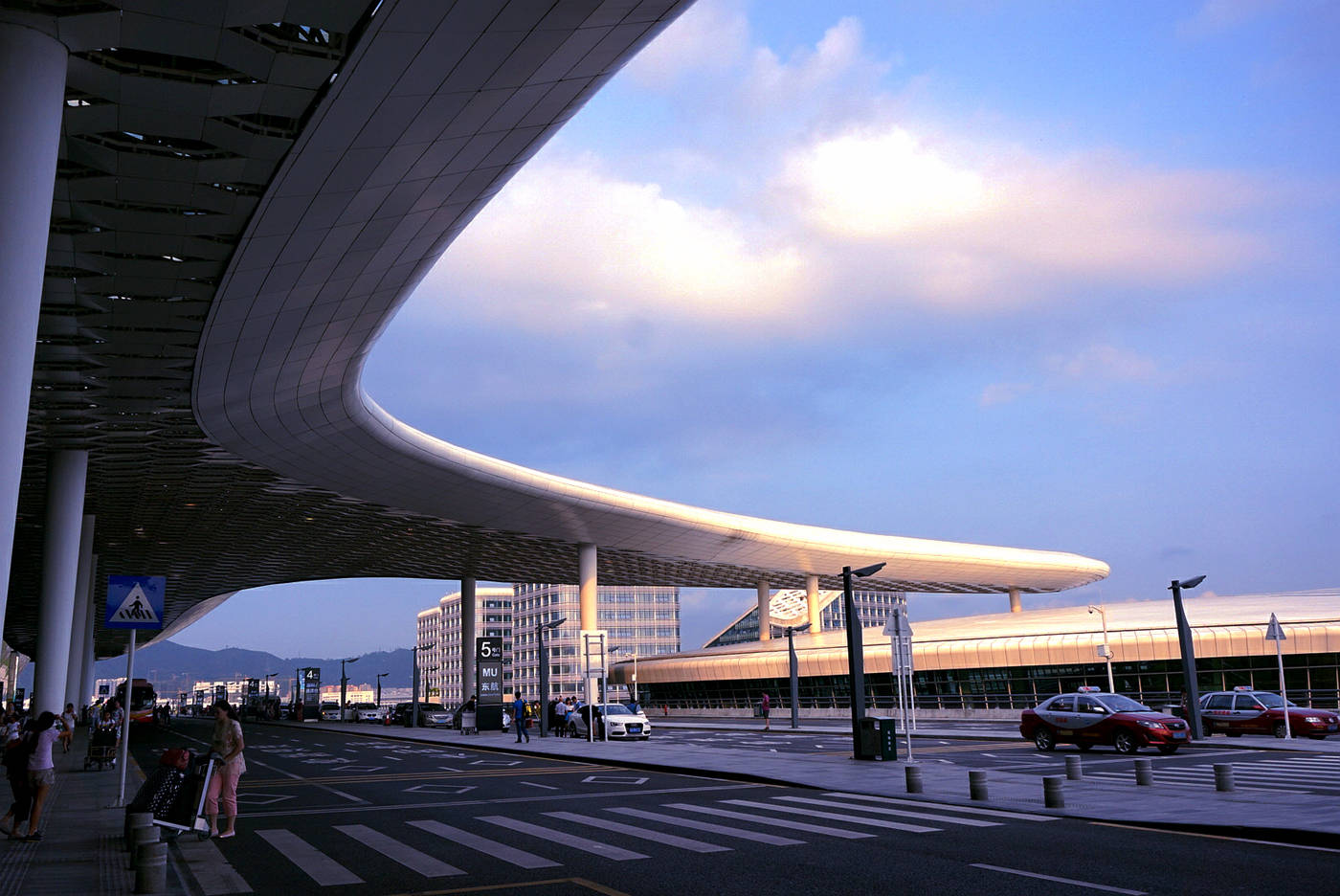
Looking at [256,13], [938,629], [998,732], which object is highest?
[256,13]

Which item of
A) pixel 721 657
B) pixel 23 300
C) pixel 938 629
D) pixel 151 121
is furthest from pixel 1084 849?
pixel 721 657

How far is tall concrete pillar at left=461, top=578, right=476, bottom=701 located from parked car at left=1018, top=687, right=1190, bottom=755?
58.5 m

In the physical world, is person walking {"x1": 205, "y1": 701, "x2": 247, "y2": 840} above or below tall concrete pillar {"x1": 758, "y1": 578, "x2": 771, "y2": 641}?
below

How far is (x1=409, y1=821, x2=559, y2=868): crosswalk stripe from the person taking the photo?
11.8m

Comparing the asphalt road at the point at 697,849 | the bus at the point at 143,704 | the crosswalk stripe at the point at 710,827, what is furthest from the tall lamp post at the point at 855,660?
the bus at the point at 143,704

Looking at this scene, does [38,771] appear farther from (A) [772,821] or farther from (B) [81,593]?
(B) [81,593]

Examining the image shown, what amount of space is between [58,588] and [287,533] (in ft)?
100

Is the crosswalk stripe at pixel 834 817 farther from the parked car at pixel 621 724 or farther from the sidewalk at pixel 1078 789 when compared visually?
the parked car at pixel 621 724

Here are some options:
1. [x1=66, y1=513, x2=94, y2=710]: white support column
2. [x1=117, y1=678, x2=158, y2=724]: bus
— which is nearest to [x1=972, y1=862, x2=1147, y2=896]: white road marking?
[x1=66, y1=513, x2=94, y2=710]: white support column

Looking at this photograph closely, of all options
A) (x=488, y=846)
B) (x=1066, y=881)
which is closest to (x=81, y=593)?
(x=488, y=846)

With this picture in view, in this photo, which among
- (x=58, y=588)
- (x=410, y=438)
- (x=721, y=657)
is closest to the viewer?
(x=58, y=588)

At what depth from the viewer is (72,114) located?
51.5 ft

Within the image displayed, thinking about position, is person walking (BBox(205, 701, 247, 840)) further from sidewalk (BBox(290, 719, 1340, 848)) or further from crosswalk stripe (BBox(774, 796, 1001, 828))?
sidewalk (BBox(290, 719, 1340, 848))

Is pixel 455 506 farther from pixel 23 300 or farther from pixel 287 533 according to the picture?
pixel 23 300
